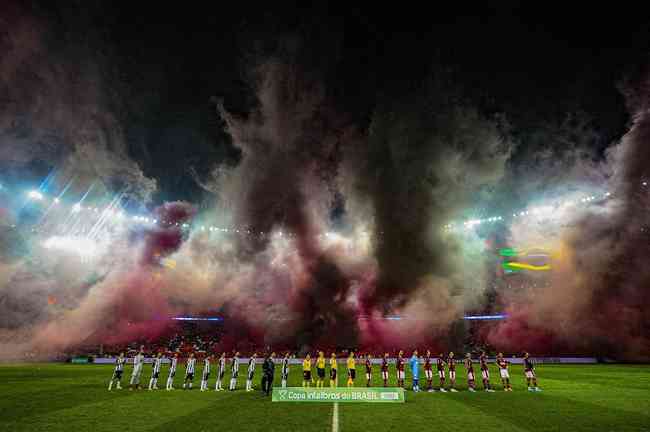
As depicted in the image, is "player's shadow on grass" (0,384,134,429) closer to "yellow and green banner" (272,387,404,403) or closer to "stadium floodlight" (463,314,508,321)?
"yellow and green banner" (272,387,404,403)

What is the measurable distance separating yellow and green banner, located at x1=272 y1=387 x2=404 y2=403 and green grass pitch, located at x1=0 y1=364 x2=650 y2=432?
360 millimetres

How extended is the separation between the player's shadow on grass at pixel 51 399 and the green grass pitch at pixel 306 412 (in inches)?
1.4

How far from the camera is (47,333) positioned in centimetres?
4806

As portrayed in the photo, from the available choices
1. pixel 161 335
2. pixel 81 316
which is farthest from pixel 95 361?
pixel 161 335

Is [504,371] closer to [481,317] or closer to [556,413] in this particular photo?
[556,413]

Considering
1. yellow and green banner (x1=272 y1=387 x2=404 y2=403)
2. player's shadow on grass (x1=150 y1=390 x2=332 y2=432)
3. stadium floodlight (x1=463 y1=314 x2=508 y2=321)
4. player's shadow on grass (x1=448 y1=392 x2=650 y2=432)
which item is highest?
stadium floodlight (x1=463 y1=314 x2=508 y2=321)

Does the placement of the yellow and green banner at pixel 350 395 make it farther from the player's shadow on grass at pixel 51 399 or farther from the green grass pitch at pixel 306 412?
the player's shadow on grass at pixel 51 399

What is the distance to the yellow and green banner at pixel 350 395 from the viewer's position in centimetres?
1630

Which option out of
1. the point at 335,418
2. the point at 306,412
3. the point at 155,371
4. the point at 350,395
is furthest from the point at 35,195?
the point at 335,418

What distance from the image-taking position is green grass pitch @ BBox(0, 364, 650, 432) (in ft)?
40.2

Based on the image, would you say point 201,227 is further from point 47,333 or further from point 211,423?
point 211,423

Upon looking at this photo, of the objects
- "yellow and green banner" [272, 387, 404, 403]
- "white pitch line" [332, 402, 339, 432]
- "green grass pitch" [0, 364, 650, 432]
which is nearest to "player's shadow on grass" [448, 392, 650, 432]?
"green grass pitch" [0, 364, 650, 432]

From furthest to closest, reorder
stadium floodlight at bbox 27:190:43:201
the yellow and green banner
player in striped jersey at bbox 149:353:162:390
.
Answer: stadium floodlight at bbox 27:190:43:201, player in striped jersey at bbox 149:353:162:390, the yellow and green banner

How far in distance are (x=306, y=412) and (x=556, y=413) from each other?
9904 millimetres
